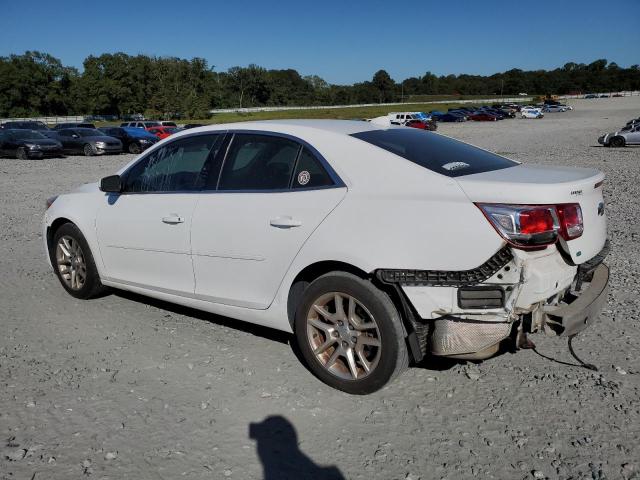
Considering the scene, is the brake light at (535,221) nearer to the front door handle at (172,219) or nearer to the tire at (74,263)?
the front door handle at (172,219)

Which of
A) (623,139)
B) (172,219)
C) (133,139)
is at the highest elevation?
(172,219)

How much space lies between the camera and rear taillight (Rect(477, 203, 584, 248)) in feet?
9.71

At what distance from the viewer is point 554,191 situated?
3.06 meters

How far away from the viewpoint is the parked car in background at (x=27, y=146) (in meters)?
24.4

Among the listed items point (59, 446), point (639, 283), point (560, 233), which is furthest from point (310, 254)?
point (639, 283)

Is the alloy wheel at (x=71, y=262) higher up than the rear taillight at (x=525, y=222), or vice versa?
the rear taillight at (x=525, y=222)

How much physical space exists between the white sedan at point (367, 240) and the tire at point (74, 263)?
0.80 m

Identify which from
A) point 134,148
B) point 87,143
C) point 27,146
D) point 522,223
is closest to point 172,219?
point 522,223

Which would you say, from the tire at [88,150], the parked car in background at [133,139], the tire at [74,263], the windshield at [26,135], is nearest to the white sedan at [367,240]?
the tire at [74,263]

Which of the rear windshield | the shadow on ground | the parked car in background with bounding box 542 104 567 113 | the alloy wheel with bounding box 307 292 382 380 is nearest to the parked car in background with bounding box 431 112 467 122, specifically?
the parked car in background with bounding box 542 104 567 113

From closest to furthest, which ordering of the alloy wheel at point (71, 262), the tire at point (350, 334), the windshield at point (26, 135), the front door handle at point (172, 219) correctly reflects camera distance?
the tire at point (350, 334), the front door handle at point (172, 219), the alloy wheel at point (71, 262), the windshield at point (26, 135)

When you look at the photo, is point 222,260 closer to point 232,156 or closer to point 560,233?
point 232,156

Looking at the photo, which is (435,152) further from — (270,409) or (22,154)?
(22,154)

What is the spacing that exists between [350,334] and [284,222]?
83cm
